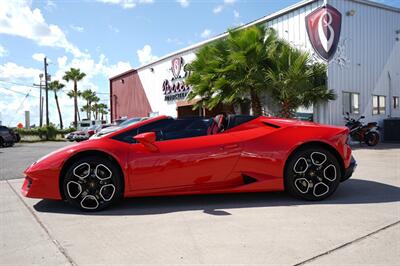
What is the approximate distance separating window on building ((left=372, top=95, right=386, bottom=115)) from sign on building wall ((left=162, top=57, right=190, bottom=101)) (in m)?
9.97

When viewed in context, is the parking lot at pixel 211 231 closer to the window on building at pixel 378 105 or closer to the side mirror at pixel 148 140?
the side mirror at pixel 148 140

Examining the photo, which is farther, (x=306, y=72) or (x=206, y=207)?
(x=306, y=72)

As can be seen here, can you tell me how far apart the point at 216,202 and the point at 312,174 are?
124cm

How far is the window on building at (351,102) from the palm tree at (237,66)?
3469mm

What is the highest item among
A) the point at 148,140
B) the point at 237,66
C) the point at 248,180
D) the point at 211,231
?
the point at 237,66

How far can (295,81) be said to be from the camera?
12.4 meters

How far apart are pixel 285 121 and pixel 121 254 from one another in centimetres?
279

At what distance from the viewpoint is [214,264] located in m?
2.78

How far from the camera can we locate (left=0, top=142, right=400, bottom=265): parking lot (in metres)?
2.93

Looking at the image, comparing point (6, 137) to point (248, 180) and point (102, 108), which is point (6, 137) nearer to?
point (248, 180)

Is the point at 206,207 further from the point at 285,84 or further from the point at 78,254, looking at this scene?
the point at 285,84

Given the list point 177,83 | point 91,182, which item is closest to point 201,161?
point 91,182

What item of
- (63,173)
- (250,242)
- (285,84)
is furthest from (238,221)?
(285,84)

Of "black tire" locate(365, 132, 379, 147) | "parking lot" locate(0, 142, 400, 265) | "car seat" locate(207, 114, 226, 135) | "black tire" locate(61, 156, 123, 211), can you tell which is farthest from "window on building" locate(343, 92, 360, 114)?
"black tire" locate(61, 156, 123, 211)
